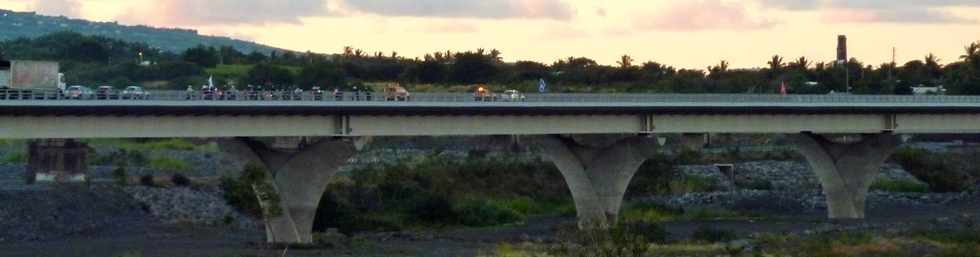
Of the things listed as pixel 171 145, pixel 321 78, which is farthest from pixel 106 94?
pixel 321 78

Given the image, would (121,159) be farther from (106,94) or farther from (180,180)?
(106,94)

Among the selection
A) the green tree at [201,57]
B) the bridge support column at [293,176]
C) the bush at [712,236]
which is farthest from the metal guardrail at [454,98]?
the green tree at [201,57]

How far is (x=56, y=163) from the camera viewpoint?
93.9 metres

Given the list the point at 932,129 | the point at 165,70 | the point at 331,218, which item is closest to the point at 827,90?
the point at 165,70

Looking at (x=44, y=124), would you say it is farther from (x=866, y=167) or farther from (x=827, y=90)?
(x=827, y=90)

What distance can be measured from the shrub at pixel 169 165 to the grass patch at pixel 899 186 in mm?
40164

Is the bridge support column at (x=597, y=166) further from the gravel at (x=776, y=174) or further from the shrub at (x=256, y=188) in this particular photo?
the gravel at (x=776, y=174)

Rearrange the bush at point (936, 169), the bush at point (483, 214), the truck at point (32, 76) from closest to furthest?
the truck at point (32, 76) < the bush at point (483, 214) < the bush at point (936, 169)

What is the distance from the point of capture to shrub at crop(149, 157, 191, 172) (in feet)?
357

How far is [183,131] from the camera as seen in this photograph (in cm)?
6975

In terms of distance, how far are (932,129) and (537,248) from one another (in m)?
36.2

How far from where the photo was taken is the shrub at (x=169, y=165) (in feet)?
357

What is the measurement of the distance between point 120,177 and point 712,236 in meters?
31.0

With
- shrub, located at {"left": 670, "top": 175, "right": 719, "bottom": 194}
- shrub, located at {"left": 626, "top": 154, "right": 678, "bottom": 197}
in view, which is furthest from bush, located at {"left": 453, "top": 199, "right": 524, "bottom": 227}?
shrub, located at {"left": 670, "top": 175, "right": 719, "bottom": 194}
